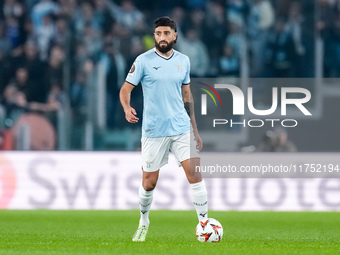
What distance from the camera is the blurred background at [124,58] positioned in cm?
1312

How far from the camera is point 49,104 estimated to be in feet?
44.7

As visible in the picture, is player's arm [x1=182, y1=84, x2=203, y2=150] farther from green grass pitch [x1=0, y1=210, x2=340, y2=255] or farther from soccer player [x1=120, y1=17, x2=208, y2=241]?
green grass pitch [x1=0, y1=210, x2=340, y2=255]

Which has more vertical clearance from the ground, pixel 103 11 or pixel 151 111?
pixel 103 11

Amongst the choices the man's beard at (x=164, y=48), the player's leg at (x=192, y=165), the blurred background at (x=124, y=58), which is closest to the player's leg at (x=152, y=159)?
the player's leg at (x=192, y=165)

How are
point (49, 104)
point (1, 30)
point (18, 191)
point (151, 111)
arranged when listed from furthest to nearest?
point (1, 30), point (49, 104), point (18, 191), point (151, 111)

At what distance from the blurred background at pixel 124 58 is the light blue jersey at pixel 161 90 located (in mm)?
5685

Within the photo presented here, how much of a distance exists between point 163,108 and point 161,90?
17 centimetres

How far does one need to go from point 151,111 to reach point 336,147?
665 centimetres

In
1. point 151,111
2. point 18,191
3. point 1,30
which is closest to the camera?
point 151,111

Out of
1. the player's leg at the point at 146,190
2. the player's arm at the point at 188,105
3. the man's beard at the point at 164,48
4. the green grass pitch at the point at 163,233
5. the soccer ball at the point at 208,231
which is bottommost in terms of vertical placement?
the green grass pitch at the point at 163,233

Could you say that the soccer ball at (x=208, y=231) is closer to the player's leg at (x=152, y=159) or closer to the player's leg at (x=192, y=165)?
the player's leg at (x=192, y=165)

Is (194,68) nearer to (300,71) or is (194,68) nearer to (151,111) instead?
(300,71)

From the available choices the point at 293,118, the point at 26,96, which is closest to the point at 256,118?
the point at 293,118

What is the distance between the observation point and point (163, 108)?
727cm
